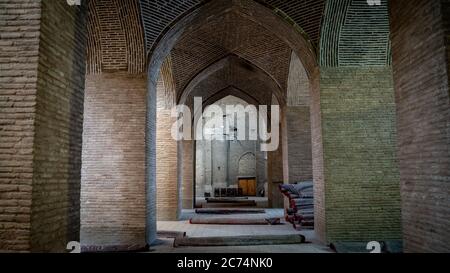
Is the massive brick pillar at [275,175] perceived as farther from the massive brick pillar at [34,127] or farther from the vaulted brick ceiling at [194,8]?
the massive brick pillar at [34,127]

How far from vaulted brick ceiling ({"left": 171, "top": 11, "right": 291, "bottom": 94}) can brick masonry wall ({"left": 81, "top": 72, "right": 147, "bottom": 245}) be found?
10.3 feet

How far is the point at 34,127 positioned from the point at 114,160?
4216mm

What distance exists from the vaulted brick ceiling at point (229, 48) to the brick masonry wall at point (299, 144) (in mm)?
1080

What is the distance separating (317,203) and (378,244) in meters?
1.49

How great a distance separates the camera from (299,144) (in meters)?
12.1

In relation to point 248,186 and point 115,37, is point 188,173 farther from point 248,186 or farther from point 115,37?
point 248,186

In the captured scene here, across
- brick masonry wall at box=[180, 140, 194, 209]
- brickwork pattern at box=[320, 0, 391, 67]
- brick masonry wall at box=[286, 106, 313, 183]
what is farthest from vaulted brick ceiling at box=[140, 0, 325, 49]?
brick masonry wall at box=[180, 140, 194, 209]

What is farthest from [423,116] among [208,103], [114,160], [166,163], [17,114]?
[208,103]

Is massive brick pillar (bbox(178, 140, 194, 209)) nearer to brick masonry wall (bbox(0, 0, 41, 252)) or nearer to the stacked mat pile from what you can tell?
the stacked mat pile

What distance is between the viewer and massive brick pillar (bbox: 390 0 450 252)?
12.3 feet

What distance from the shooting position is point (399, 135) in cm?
473

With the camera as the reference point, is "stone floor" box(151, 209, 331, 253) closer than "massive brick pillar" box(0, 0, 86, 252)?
No

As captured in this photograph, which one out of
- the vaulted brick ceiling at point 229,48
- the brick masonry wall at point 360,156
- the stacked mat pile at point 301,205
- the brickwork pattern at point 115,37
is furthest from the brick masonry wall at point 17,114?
the stacked mat pile at point 301,205

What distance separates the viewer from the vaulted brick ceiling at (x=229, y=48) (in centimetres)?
1020
